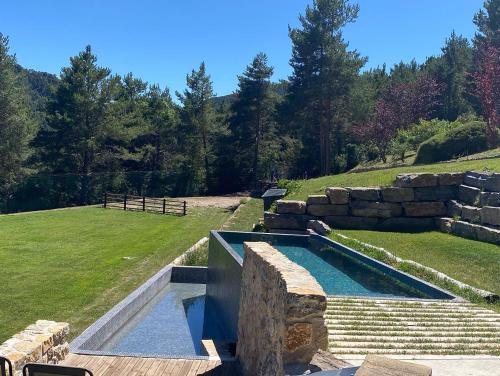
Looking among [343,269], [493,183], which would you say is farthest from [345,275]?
[493,183]

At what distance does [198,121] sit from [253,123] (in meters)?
4.35

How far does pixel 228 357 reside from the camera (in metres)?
6.67

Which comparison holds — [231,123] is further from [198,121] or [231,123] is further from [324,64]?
[324,64]

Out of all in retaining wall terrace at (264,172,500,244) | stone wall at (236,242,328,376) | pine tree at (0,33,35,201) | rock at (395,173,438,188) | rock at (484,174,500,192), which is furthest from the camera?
pine tree at (0,33,35,201)

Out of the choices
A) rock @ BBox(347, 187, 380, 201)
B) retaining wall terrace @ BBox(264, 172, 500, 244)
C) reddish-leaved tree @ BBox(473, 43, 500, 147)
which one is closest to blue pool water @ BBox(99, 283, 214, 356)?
retaining wall terrace @ BBox(264, 172, 500, 244)

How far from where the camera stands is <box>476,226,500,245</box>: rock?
10734 millimetres

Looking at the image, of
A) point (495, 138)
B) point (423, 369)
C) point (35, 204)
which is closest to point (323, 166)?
point (495, 138)

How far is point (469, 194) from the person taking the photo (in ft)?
42.6

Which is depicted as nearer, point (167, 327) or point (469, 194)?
point (167, 327)

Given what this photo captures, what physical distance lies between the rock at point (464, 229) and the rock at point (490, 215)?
0.27 meters

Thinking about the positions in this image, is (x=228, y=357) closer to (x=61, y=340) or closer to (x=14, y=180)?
(x=61, y=340)

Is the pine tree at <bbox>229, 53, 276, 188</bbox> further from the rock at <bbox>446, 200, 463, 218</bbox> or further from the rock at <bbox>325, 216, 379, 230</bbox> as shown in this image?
the rock at <bbox>446, 200, 463, 218</bbox>

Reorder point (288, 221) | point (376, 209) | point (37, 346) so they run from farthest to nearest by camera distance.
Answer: point (288, 221), point (376, 209), point (37, 346)

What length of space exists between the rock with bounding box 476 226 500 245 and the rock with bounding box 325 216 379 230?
363cm
